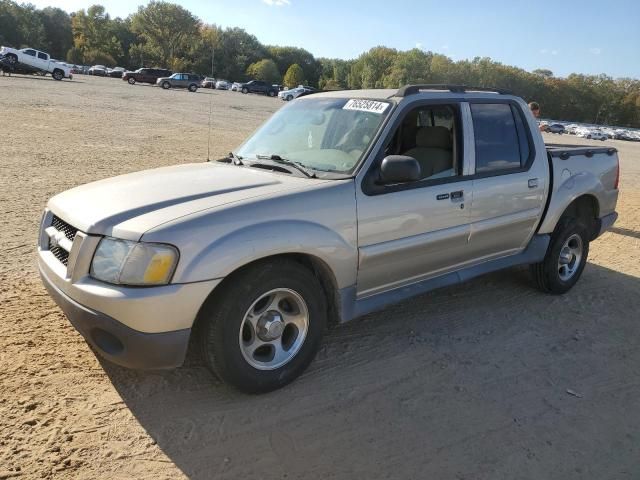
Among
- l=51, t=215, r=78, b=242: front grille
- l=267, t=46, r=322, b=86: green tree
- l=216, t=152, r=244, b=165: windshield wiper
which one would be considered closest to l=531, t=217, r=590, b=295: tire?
l=216, t=152, r=244, b=165: windshield wiper

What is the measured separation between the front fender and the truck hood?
0.26m

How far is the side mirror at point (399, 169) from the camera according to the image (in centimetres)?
346

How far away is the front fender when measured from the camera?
112 inches

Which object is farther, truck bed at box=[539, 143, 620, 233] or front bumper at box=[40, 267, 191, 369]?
truck bed at box=[539, 143, 620, 233]

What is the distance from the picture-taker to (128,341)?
2.80 m

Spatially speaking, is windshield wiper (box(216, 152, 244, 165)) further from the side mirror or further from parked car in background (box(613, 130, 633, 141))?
parked car in background (box(613, 130, 633, 141))

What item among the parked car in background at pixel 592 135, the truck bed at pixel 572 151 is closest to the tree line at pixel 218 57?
the parked car in background at pixel 592 135

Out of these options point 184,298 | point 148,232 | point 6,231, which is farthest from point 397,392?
point 6,231

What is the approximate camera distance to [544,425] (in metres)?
3.19

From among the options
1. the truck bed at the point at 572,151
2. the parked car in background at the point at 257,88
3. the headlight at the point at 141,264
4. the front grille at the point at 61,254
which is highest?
the parked car in background at the point at 257,88

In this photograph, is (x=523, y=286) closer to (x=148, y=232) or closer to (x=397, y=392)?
(x=397, y=392)

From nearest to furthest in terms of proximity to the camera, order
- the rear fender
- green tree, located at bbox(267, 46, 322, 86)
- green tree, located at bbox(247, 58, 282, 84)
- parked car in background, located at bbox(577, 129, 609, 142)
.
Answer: the rear fender → parked car in background, located at bbox(577, 129, 609, 142) → green tree, located at bbox(247, 58, 282, 84) → green tree, located at bbox(267, 46, 322, 86)

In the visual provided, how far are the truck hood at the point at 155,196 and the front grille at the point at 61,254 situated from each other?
7.6 inches

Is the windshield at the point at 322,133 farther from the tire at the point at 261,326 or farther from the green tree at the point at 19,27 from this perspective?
the green tree at the point at 19,27
